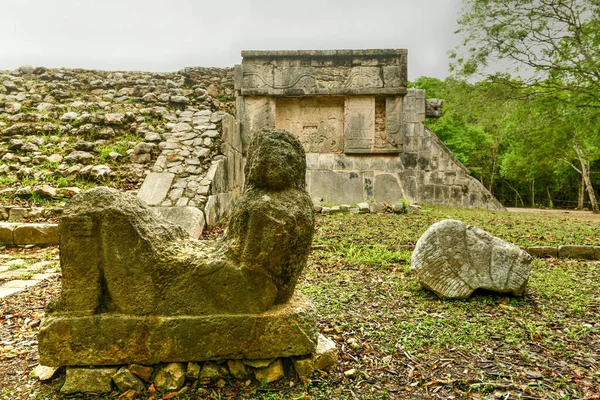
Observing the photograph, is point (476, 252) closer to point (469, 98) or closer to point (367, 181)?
point (367, 181)

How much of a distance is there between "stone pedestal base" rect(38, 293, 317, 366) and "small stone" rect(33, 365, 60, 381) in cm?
12

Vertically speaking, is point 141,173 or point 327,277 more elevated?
point 141,173

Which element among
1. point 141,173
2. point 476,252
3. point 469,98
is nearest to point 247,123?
point 141,173

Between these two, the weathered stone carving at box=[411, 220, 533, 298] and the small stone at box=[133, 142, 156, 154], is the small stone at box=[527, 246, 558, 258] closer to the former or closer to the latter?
the weathered stone carving at box=[411, 220, 533, 298]

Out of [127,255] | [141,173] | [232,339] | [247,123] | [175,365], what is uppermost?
[247,123]

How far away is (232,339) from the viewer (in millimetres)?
2219

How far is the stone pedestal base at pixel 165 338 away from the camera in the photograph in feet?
7.07

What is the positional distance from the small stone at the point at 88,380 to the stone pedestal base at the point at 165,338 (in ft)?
0.17

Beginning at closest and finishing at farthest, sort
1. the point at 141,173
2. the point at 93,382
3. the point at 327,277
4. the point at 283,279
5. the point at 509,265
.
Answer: the point at 93,382
the point at 283,279
the point at 509,265
the point at 327,277
the point at 141,173

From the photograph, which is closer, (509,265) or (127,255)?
(127,255)

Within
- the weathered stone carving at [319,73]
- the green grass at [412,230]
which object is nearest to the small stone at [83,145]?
the weathered stone carving at [319,73]

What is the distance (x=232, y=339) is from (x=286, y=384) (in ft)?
1.42

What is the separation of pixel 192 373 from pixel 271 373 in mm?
481

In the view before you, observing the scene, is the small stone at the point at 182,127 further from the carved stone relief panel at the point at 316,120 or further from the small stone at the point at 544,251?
the small stone at the point at 544,251
